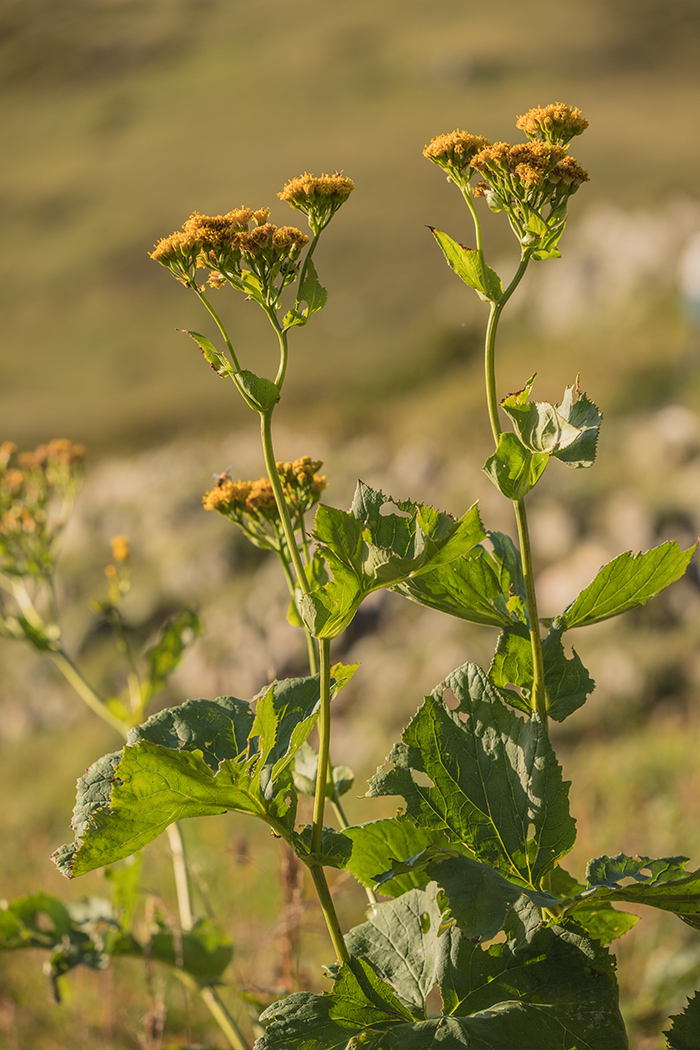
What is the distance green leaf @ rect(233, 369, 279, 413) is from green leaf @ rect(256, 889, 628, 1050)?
692 millimetres

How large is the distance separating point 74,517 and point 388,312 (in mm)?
22470

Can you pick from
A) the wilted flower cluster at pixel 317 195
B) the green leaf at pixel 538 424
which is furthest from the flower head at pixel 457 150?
the green leaf at pixel 538 424

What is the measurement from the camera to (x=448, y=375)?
734 inches

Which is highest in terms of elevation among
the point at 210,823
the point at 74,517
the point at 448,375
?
the point at 448,375

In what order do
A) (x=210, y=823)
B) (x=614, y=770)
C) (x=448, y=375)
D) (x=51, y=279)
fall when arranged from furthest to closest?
(x=51, y=279), (x=448, y=375), (x=210, y=823), (x=614, y=770)

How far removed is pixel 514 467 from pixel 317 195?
53cm

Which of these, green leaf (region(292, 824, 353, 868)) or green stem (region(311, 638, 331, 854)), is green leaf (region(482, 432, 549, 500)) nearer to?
green stem (region(311, 638, 331, 854))

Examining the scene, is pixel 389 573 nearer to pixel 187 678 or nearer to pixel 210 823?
pixel 210 823

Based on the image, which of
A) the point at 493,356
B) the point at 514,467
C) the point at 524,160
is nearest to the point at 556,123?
the point at 524,160

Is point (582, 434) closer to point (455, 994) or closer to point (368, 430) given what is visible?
point (455, 994)

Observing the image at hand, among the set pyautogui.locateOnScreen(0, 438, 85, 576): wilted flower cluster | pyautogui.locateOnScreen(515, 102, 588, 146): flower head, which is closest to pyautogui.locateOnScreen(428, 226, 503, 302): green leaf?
pyautogui.locateOnScreen(515, 102, 588, 146): flower head

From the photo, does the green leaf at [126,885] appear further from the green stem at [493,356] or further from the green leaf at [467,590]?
the green stem at [493,356]

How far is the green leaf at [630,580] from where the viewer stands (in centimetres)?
121

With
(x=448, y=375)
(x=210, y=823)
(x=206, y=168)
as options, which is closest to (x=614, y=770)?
(x=210, y=823)
